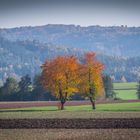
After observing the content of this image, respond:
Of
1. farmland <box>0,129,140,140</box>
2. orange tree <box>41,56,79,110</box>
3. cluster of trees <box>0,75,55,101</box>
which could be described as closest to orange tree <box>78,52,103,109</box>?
orange tree <box>41,56,79,110</box>

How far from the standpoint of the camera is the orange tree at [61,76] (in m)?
79.6

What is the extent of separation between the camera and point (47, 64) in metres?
80.8

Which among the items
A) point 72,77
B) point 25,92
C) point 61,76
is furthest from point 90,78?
point 25,92

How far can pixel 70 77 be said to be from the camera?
80688 mm

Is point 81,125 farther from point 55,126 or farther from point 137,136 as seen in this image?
point 137,136

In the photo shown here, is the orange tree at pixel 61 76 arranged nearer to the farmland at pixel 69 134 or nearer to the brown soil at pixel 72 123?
the brown soil at pixel 72 123

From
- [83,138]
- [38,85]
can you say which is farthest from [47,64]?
[83,138]

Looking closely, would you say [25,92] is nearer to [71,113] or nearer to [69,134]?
[71,113]

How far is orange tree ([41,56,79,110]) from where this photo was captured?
79625mm

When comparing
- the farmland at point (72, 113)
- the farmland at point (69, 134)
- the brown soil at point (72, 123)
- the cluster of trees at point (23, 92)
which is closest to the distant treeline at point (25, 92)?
the cluster of trees at point (23, 92)

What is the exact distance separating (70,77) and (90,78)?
3441 mm

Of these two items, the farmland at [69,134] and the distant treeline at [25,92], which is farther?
the distant treeline at [25,92]

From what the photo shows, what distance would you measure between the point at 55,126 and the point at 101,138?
11378mm

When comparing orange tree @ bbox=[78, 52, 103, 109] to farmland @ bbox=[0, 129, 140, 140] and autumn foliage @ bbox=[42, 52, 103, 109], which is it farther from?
farmland @ bbox=[0, 129, 140, 140]
